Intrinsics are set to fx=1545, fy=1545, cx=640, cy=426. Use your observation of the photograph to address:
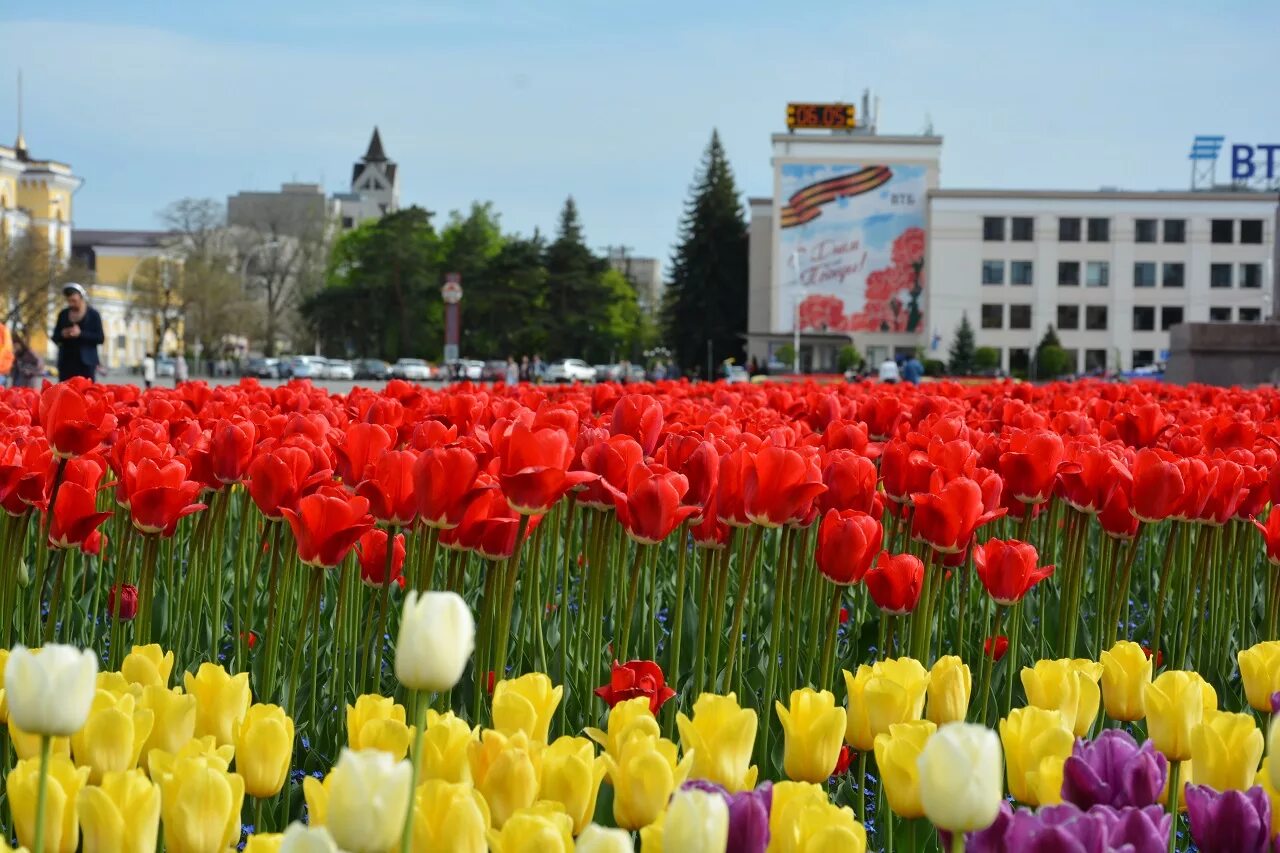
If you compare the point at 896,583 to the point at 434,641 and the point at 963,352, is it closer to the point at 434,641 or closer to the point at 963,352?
the point at 434,641

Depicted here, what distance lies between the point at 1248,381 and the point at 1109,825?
2092 centimetres

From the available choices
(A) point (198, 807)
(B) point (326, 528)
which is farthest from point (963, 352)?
(A) point (198, 807)

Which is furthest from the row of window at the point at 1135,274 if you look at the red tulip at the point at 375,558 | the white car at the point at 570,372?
the red tulip at the point at 375,558

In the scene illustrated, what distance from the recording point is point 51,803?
149 cm

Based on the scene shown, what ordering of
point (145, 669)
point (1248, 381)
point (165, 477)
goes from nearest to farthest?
point (145, 669), point (165, 477), point (1248, 381)

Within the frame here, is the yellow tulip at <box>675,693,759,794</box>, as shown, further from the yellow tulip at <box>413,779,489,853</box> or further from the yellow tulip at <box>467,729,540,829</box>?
the yellow tulip at <box>413,779,489,853</box>

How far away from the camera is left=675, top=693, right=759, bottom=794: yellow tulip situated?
5.65ft

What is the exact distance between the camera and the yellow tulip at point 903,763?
167 cm

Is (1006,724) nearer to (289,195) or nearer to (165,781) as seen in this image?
(165,781)

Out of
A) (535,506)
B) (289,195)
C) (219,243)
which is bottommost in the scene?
(535,506)

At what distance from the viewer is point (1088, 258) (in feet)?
295

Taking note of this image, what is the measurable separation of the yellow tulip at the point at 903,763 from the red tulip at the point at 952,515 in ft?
4.69

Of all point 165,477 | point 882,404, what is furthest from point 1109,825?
point 882,404

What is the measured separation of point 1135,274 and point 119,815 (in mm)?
94105
